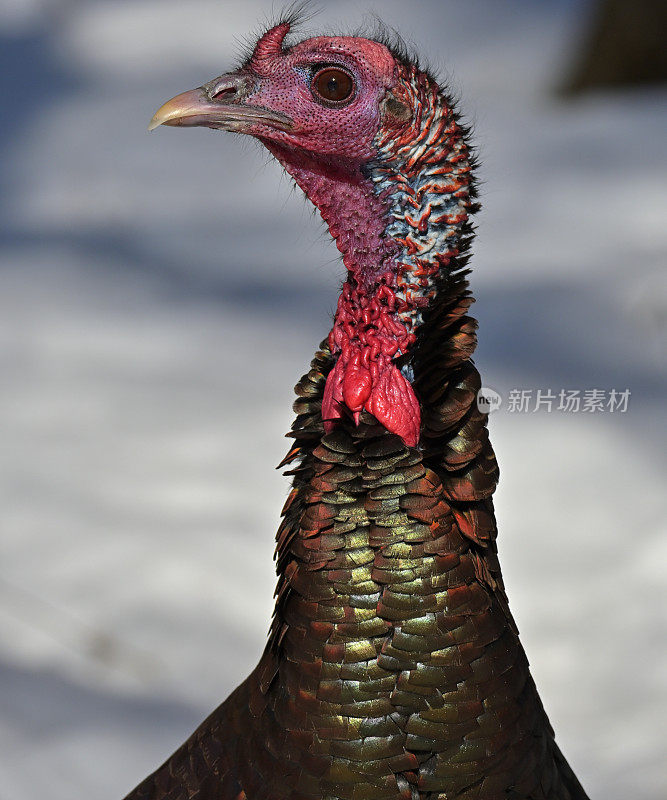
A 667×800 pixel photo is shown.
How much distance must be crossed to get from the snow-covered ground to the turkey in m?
0.49

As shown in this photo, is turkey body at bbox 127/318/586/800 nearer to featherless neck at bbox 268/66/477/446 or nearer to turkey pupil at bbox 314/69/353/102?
featherless neck at bbox 268/66/477/446

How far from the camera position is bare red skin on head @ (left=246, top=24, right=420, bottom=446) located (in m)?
1.38

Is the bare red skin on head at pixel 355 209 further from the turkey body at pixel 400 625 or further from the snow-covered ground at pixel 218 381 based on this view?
the snow-covered ground at pixel 218 381

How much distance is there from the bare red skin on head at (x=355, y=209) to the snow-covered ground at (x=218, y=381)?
47 cm

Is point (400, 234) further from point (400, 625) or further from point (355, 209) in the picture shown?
point (400, 625)

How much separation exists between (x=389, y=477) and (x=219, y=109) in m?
0.46

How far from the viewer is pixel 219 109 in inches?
56.8

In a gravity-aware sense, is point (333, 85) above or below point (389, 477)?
above

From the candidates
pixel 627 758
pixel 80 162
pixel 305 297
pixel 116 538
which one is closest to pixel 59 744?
pixel 116 538

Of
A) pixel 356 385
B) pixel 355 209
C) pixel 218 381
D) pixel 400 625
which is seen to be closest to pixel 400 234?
pixel 355 209

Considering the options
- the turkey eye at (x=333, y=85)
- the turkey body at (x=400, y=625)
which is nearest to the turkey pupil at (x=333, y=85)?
the turkey eye at (x=333, y=85)

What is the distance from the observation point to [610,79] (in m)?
5.56

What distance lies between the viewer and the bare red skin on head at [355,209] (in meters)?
1.38

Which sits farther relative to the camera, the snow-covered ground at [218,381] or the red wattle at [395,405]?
the snow-covered ground at [218,381]
